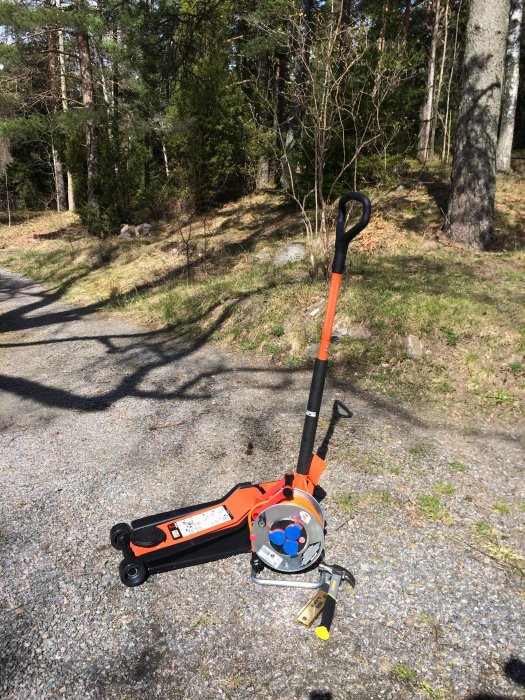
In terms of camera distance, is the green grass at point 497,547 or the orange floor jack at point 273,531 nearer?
the orange floor jack at point 273,531

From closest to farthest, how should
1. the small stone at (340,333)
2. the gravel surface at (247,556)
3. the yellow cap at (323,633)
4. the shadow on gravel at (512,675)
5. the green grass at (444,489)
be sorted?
the shadow on gravel at (512,675) → the gravel surface at (247,556) → the yellow cap at (323,633) → the green grass at (444,489) → the small stone at (340,333)

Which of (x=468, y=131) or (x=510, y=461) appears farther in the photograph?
(x=468, y=131)

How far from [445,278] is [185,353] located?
3943mm

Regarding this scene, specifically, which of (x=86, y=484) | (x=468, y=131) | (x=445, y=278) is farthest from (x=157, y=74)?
(x=86, y=484)

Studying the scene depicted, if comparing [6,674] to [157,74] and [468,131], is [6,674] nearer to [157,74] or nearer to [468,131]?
[468,131]

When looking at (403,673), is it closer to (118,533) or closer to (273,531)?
(273,531)

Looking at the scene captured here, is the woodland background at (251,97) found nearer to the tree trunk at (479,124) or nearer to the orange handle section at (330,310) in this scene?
the tree trunk at (479,124)

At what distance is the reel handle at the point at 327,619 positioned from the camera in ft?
6.95

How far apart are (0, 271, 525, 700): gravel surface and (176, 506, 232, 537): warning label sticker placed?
0.23 metres

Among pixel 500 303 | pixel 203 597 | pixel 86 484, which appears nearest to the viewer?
pixel 203 597

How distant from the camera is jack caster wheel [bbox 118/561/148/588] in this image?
245 centimetres

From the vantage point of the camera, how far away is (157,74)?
11.4m

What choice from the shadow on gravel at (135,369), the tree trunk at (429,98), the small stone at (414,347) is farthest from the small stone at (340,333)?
the tree trunk at (429,98)

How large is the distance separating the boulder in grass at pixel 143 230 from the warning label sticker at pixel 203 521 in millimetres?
14403
